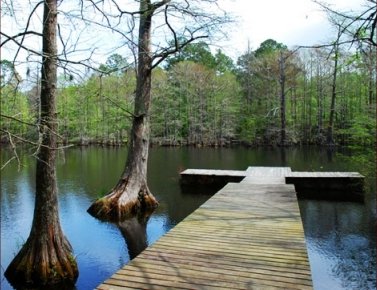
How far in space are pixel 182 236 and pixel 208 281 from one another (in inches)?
69.5

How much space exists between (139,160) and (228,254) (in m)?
6.41

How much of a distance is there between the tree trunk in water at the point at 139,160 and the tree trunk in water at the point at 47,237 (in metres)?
3.91

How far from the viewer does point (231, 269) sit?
4324 millimetres

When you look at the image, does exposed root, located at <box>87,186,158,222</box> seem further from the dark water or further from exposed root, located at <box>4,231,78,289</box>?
exposed root, located at <box>4,231,78,289</box>

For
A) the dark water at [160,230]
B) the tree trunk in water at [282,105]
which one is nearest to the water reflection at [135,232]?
the dark water at [160,230]

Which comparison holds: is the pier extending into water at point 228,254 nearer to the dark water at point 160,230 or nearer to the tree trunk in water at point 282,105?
the dark water at point 160,230

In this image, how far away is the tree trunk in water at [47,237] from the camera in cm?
582

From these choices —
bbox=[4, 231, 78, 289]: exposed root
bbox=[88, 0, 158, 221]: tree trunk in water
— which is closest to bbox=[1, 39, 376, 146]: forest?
bbox=[88, 0, 158, 221]: tree trunk in water

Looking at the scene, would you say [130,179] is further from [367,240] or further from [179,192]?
[367,240]

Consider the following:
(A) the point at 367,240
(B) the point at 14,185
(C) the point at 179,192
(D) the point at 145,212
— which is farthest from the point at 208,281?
(B) the point at 14,185

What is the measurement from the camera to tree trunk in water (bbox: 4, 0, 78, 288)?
582 cm

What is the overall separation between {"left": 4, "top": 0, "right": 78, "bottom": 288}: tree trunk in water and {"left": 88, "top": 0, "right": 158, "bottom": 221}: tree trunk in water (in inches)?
154

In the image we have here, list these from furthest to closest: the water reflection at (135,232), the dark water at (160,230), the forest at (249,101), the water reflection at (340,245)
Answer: the forest at (249,101) → the water reflection at (135,232) → the dark water at (160,230) → the water reflection at (340,245)

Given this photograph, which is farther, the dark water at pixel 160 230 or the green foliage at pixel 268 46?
the green foliage at pixel 268 46
